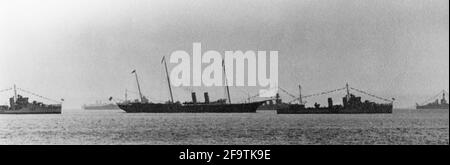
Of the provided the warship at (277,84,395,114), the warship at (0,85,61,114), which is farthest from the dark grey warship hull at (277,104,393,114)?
the warship at (0,85,61,114)

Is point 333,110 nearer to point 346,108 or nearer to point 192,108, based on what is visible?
point 346,108

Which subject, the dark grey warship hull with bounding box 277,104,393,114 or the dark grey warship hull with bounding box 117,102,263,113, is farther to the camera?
the dark grey warship hull with bounding box 117,102,263,113

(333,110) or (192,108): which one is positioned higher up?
(192,108)

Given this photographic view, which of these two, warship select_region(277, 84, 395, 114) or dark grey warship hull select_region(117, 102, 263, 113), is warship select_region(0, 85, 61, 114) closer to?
dark grey warship hull select_region(117, 102, 263, 113)

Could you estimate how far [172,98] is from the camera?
136000mm

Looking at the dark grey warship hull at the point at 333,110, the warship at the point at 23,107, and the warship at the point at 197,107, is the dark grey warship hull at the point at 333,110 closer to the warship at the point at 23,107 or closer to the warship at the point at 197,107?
Answer: the warship at the point at 197,107

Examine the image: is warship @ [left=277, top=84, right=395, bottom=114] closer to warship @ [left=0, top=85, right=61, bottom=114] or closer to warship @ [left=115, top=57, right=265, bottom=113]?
warship @ [left=115, top=57, right=265, bottom=113]

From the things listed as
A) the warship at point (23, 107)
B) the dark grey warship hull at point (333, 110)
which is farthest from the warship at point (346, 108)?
the warship at point (23, 107)

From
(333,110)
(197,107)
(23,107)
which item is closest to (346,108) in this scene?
(333,110)
